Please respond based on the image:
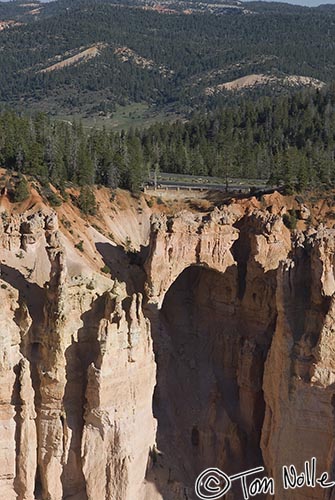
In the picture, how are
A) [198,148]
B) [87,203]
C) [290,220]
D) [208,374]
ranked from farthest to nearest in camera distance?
1. [198,148]
2. [290,220]
3. [87,203]
4. [208,374]

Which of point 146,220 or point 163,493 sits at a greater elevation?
point 146,220

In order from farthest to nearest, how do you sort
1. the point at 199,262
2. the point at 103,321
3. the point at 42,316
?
the point at 199,262 < the point at 42,316 < the point at 103,321

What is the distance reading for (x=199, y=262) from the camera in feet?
136

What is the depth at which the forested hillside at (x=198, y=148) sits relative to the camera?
6244 centimetres

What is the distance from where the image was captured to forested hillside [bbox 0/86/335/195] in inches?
2458

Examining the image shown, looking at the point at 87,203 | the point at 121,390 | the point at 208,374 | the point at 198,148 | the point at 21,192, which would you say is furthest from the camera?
the point at 198,148

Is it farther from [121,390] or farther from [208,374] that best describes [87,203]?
[121,390]

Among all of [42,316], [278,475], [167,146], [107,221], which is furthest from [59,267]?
[167,146]

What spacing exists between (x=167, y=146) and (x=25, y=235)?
62221 millimetres

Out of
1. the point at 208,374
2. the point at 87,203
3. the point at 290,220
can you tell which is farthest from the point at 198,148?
the point at 208,374

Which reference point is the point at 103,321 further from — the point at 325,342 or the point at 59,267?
the point at 325,342

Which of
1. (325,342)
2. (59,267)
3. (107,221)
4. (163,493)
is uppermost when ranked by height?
(107,221)

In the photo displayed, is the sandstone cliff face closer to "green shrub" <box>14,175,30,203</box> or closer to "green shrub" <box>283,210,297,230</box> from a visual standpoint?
"green shrub" <box>14,175,30,203</box>

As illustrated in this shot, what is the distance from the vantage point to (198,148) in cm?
9106
